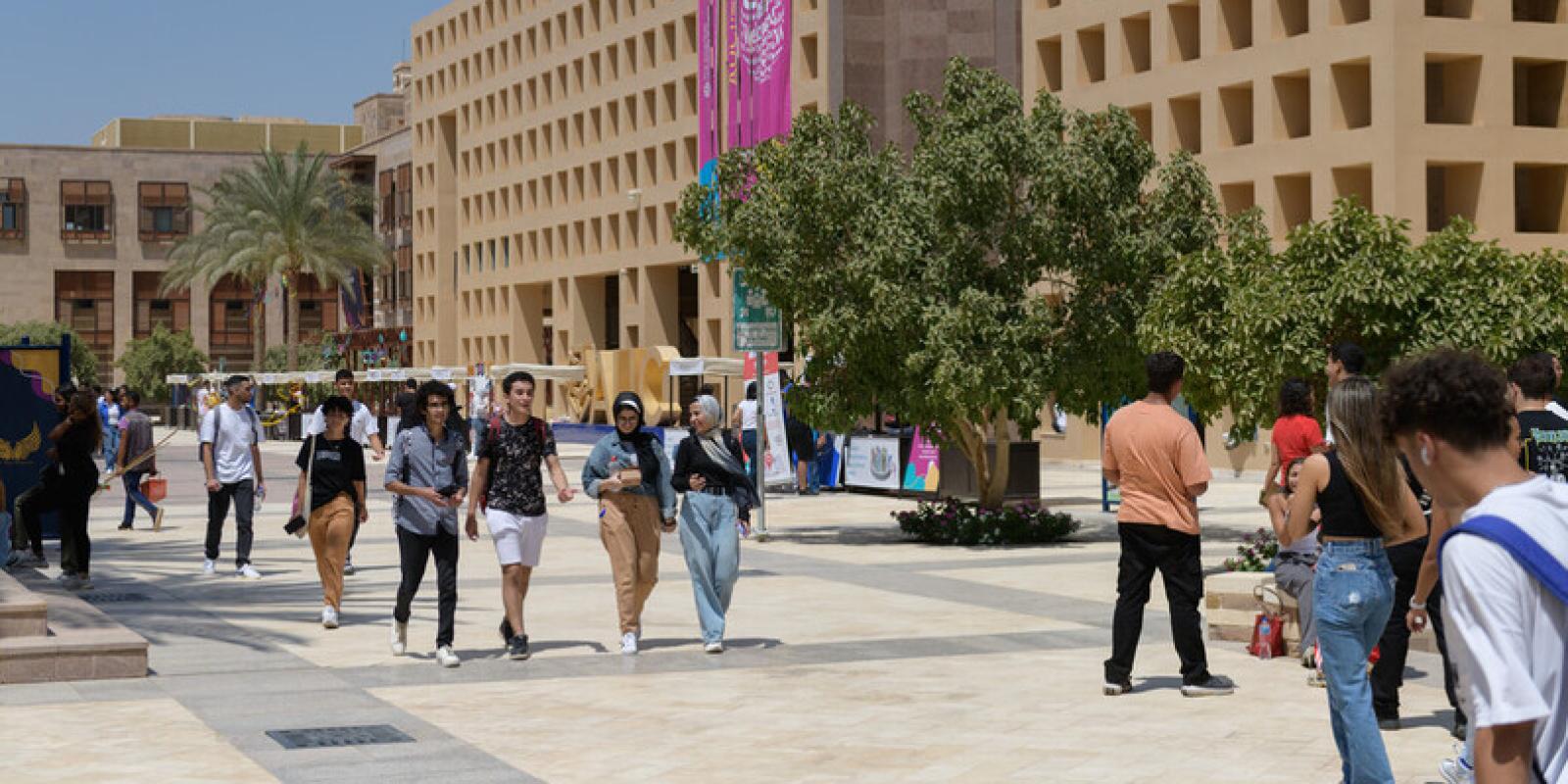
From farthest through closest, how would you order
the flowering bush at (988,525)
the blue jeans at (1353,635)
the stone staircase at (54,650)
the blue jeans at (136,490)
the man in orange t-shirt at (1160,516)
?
the blue jeans at (136,490) < the flowering bush at (988,525) < the stone staircase at (54,650) < the man in orange t-shirt at (1160,516) < the blue jeans at (1353,635)

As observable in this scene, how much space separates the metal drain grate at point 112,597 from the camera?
1630 centimetres

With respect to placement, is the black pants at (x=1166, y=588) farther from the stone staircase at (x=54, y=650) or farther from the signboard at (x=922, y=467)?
the signboard at (x=922, y=467)


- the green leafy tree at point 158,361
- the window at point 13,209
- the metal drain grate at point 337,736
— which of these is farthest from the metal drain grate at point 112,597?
the window at point 13,209

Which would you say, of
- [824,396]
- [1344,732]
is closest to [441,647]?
[1344,732]

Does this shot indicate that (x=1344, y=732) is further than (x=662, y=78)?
No

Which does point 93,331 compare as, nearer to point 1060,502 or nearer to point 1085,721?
point 1060,502

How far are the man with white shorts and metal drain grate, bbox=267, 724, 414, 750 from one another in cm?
253

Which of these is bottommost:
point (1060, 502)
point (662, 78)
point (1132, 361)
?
point (1060, 502)

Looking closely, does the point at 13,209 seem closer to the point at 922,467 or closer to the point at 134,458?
the point at 922,467

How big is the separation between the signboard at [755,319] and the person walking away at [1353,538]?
15128 mm

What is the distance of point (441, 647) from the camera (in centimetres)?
1231

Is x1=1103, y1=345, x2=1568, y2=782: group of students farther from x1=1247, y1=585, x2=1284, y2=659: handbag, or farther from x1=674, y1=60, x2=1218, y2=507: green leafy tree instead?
x1=674, y1=60, x2=1218, y2=507: green leafy tree

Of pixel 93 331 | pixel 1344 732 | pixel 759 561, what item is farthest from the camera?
pixel 93 331

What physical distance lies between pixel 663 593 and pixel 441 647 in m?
4.63
